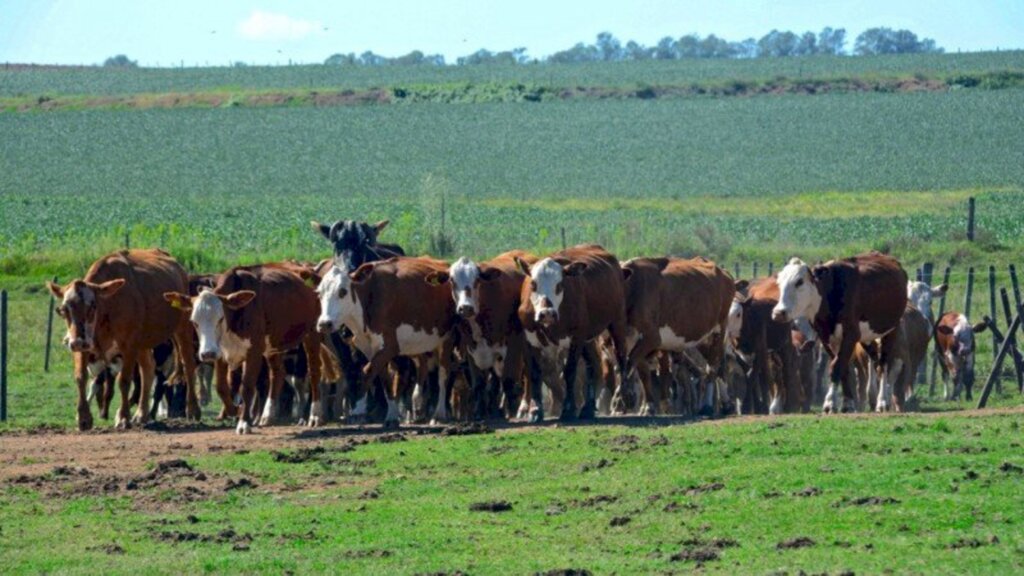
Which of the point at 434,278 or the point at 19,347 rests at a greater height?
the point at 434,278

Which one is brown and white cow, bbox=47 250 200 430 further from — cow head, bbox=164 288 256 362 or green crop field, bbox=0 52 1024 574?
cow head, bbox=164 288 256 362

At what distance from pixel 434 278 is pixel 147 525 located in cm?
809

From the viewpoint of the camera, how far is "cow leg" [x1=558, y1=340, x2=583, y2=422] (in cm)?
2236

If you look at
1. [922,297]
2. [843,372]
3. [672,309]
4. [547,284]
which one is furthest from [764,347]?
[547,284]

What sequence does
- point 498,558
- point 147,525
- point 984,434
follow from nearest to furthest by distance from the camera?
point 498,558, point 147,525, point 984,434

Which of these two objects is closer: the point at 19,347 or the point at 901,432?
the point at 901,432

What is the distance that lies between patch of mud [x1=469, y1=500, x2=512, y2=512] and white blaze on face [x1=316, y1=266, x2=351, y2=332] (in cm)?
645

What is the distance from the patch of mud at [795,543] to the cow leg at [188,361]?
1245 centimetres

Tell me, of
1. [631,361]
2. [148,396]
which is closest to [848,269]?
[631,361]

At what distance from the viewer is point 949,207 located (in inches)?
2522

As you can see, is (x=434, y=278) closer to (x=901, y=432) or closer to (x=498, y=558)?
(x=901, y=432)

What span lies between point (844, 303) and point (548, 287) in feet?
13.7

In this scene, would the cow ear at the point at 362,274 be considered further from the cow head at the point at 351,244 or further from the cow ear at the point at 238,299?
the cow head at the point at 351,244

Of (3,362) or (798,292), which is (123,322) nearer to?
(3,362)
